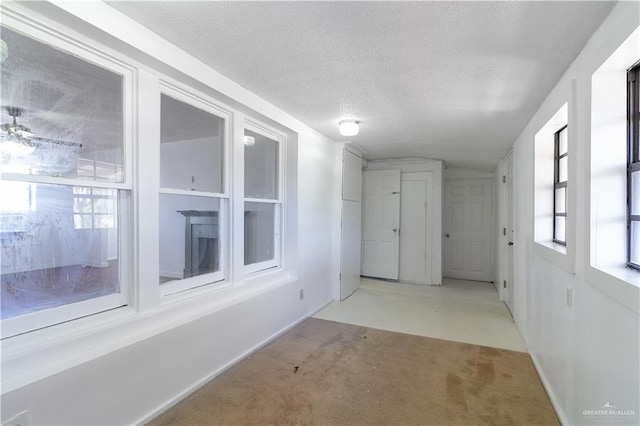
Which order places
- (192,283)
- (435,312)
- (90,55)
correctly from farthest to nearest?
(435,312) < (192,283) < (90,55)

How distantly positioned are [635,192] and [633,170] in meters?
0.10

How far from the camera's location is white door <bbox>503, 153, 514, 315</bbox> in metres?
3.94

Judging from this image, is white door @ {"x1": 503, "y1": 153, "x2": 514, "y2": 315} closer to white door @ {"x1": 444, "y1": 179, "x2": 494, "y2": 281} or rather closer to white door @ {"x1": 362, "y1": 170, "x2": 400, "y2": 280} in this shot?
white door @ {"x1": 444, "y1": 179, "x2": 494, "y2": 281}

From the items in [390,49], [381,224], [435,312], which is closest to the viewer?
[390,49]

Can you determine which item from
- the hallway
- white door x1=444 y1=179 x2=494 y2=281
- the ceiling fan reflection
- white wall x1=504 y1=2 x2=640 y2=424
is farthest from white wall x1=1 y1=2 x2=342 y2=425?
white door x1=444 y1=179 x2=494 y2=281

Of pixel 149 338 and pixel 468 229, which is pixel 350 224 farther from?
pixel 149 338

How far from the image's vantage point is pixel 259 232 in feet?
10.4

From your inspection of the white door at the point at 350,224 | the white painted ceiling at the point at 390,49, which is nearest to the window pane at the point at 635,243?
the white painted ceiling at the point at 390,49

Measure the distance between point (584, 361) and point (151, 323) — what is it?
2.39 meters

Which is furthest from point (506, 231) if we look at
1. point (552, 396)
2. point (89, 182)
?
point (89, 182)

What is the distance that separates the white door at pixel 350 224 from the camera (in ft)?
14.1

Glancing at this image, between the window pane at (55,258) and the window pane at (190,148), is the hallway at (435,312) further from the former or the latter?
the window pane at (55,258)

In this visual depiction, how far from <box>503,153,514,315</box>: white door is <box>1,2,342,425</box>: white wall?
108 inches

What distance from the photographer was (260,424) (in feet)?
5.90
